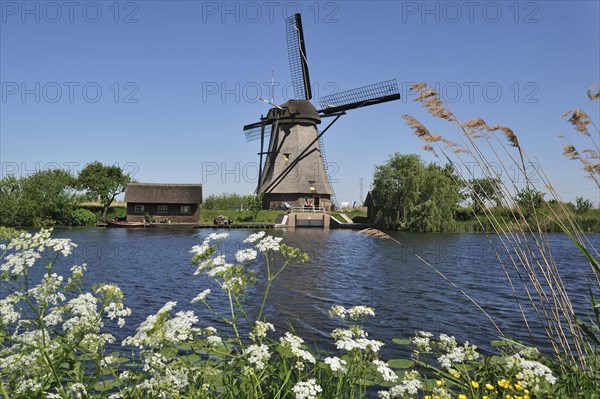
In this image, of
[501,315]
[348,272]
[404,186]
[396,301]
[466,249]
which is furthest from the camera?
[404,186]

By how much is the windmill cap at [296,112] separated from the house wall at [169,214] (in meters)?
11.8

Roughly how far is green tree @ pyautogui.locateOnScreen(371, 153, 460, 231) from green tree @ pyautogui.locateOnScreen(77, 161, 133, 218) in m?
24.5

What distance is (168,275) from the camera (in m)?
12.5

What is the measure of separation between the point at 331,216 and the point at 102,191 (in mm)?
21774

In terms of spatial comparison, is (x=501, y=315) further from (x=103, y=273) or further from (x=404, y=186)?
(x=404, y=186)

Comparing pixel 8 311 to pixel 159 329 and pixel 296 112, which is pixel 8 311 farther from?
pixel 296 112

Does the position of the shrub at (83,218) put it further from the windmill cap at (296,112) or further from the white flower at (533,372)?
the white flower at (533,372)

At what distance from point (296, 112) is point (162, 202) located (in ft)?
49.9

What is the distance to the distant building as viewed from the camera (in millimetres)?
40125

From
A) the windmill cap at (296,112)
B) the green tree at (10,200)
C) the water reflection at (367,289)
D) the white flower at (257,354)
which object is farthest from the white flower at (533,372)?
the green tree at (10,200)

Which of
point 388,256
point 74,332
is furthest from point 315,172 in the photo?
point 74,332

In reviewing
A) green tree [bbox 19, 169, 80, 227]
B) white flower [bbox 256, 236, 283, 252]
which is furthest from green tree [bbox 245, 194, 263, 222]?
white flower [bbox 256, 236, 283, 252]

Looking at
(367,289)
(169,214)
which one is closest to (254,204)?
(169,214)

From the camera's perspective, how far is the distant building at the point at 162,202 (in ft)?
132
